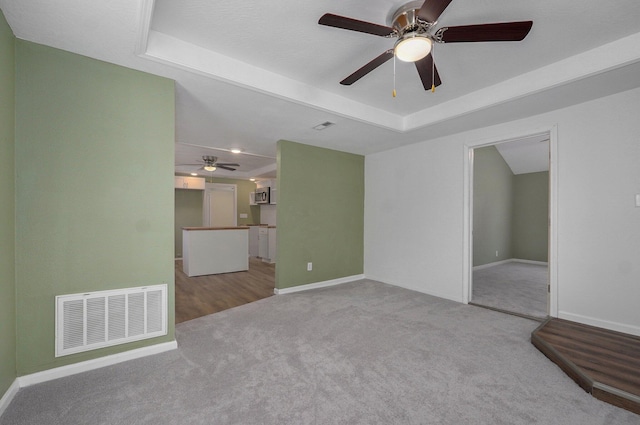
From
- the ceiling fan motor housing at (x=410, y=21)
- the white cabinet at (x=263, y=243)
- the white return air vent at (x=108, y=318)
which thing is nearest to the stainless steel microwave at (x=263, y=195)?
the white cabinet at (x=263, y=243)

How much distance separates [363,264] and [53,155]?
455 cm

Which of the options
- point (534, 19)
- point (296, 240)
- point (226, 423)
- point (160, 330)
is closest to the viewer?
point (226, 423)

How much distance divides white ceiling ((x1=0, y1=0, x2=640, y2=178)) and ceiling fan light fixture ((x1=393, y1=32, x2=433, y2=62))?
0.30 meters

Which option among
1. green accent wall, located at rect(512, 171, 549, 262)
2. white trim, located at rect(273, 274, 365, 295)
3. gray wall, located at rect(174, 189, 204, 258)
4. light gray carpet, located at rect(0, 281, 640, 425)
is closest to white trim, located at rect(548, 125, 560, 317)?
light gray carpet, located at rect(0, 281, 640, 425)

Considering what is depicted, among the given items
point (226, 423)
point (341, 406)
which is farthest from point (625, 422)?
point (226, 423)

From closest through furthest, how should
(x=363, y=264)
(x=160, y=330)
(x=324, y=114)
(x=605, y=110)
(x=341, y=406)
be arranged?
(x=341, y=406) → (x=160, y=330) → (x=605, y=110) → (x=324, y=114) → (x=363, y=264)

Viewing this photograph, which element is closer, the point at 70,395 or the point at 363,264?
the point at 70,395

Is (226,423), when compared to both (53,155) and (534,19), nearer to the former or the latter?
(53,155)

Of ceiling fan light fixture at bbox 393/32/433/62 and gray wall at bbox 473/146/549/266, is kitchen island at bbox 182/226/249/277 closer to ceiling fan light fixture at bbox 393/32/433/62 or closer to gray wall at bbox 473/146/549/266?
ceiling fan light fixture at bbox 393/32/433/62

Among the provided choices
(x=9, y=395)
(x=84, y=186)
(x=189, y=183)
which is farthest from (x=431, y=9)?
(x=189, y=183)

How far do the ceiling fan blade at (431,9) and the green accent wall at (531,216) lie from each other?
274 inches

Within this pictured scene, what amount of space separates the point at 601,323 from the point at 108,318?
4.48 meters

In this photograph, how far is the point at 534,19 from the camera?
1903 millimetres

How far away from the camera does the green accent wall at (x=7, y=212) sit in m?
1.67
